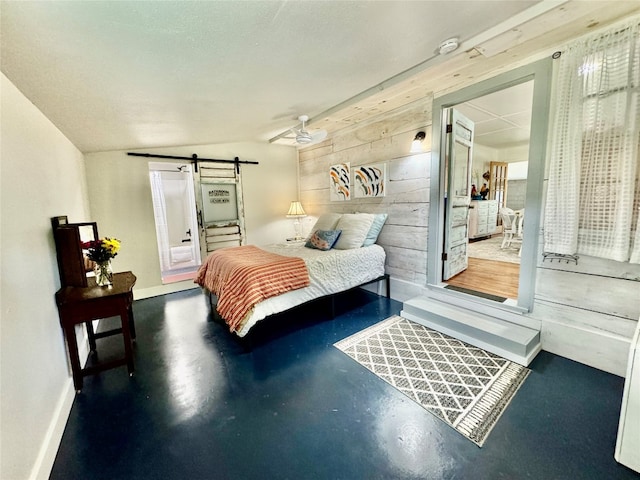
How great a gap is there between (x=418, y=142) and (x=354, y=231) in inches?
50.4

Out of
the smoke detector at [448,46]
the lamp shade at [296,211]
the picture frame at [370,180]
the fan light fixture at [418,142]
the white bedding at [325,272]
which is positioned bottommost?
the white bedding at [325,272]

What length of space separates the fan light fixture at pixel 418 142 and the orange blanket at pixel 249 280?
73.4 inches

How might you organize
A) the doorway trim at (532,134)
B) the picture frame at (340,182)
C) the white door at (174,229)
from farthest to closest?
the white door at (174,229)
the picture frame at (340,182)
the doorway trim at (532,134)

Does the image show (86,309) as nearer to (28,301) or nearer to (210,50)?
(28,301)

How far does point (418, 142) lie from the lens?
303 cm

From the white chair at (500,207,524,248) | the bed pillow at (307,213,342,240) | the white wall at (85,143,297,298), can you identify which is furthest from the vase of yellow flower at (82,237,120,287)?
the white chair at (500,207,524,248)

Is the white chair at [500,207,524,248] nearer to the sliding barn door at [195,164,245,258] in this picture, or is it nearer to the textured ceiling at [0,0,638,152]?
the textured ceiling at [0,0,638,152]

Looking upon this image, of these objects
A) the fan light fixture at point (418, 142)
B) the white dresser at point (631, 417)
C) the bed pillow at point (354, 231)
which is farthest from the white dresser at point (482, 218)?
the white dresser at point (631, 417)

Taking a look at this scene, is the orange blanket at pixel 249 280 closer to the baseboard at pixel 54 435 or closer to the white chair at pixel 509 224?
the baseboard at pixel 54 435

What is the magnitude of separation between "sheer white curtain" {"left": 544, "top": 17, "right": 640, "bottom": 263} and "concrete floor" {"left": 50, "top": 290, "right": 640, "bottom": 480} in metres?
1.03

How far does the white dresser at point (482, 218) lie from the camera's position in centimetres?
612

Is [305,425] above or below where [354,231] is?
below

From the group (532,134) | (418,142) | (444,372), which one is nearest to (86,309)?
(444,372)

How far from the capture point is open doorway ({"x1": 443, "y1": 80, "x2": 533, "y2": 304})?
3.13m
